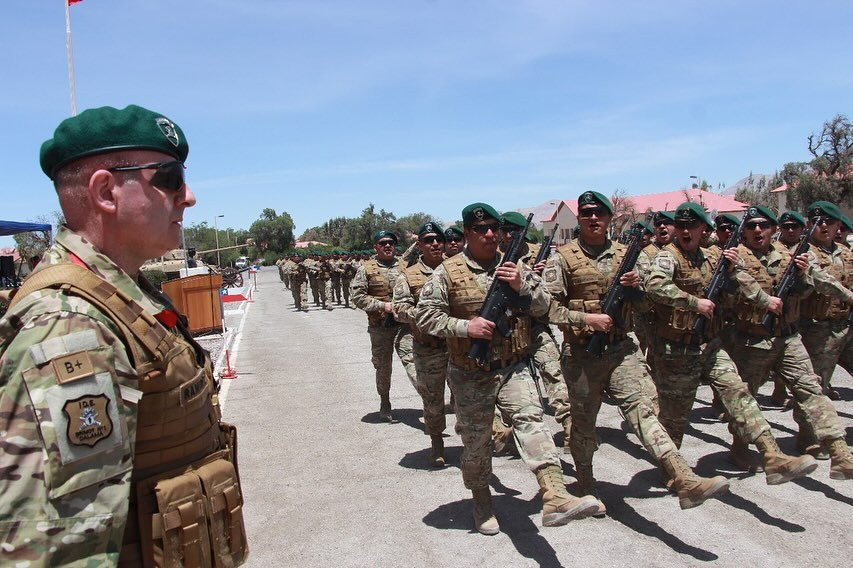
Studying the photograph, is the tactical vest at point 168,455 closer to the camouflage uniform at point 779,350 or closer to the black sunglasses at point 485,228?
the black sunglasses at point 485,228

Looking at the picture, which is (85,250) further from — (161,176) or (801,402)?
(801,402)

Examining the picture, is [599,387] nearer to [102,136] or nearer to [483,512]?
[483,512]

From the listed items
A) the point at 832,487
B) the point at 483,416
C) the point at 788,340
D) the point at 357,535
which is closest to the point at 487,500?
the point at 483,416

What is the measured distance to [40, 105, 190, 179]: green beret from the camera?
1740mm

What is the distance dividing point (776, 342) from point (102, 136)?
19.0 ft

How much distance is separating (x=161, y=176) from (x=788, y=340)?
5673mm

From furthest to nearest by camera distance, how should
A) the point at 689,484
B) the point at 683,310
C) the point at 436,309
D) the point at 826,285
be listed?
the point at 826,285 < the point at 683,310 < the point at 436,309 < the point at 689,484

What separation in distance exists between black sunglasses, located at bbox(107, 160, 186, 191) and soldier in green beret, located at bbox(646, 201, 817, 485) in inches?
170

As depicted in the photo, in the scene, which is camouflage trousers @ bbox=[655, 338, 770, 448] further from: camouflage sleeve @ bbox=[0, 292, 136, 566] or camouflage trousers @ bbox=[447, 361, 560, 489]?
camouflage sleeve @ bbox=[0, 292, 136, 566]

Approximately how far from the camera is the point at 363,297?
26.0 feet

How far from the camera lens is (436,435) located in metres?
6.09

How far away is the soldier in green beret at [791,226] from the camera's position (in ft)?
23.0

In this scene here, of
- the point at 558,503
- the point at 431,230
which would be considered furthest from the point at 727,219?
the point at 558,503

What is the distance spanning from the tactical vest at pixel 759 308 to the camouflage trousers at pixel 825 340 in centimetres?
58
